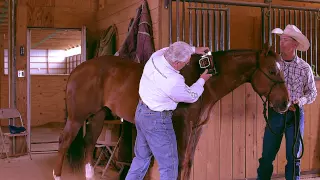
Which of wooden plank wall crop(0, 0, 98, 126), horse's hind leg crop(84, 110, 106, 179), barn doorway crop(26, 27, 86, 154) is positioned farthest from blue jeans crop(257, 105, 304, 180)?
wooden plank wall crop(0, 0, 98, 126)

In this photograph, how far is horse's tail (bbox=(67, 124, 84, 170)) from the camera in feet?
12.8

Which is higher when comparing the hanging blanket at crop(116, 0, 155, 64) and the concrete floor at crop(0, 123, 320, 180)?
the hanging blanket at crop(116, 0, 155, 64)

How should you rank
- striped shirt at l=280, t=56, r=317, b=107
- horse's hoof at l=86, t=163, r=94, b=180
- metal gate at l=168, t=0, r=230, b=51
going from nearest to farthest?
1. striped shirt at l=280, t=56, r=317, b=107
2. metal gate at l=168, t=0, r=230, b=51
3. horse's hoof at l=86, t=163, r=94, b=180

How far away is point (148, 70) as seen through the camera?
103 inches

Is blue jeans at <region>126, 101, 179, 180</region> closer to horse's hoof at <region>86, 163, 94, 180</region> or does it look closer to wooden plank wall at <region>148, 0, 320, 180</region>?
wooden plank wall at <region>148, 0, 320, 180</region>

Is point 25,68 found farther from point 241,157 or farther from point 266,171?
point 266,171

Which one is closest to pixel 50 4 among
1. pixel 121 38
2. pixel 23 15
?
pixel 23 15

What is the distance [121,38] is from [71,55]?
7678mm

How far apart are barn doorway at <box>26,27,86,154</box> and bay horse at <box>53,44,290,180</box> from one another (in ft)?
6.52

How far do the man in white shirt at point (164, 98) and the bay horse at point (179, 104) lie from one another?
405mm

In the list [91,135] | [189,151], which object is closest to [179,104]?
[189,151]

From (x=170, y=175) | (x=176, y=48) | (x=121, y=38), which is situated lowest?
(x=170, y=175)

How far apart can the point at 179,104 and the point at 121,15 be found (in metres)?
2.11

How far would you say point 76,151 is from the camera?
392 cm
